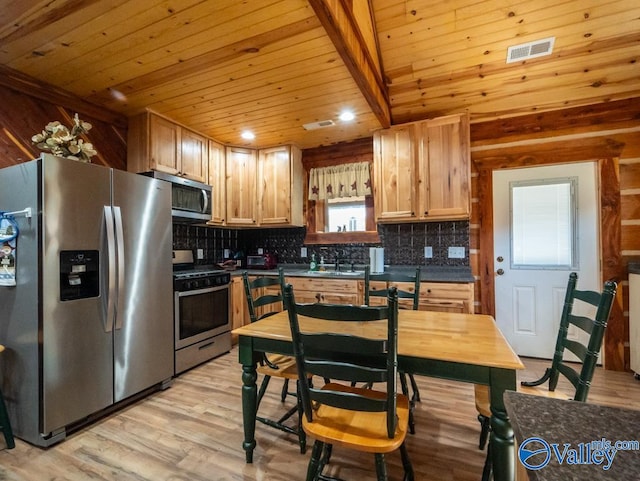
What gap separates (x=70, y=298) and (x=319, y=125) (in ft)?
8.63

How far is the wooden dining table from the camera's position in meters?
1.14

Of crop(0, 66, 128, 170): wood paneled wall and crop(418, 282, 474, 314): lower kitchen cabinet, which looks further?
crop(418, 282, 474, 314): lower kitchen cabinet

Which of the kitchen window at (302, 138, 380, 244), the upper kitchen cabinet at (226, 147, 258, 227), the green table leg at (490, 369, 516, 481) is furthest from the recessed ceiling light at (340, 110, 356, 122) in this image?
the green table leg at (490, 369, 516, 481)

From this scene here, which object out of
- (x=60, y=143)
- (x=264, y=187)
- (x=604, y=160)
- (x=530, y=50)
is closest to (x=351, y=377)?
(x=60, y=143)

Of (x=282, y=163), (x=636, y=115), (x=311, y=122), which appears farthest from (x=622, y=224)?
(x=282, y=163)

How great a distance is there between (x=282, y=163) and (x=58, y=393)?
300 centimetres

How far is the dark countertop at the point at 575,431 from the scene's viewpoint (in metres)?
0.46

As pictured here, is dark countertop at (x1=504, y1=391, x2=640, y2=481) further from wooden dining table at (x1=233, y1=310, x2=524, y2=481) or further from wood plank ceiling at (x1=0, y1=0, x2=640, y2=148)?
wood plank ceiling at (x1=0, y1=0, x2=640, y2=148)

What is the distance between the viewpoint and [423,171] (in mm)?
3135

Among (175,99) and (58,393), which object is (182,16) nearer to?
(175,99)

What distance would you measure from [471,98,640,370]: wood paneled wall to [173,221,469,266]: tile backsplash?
15.0 inches

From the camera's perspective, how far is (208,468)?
5.36ft

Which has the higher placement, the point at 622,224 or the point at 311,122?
the point at 311,122

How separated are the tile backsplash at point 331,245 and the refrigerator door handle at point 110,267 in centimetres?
140
